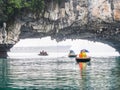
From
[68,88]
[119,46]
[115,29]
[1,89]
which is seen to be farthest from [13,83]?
[119,46]

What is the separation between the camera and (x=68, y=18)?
49281 mm

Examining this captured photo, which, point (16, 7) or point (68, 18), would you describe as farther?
point (68, 18)

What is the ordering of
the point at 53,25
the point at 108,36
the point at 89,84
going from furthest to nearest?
1. the point at 108,36
2. the point at 53,25
3. the point at 89,84

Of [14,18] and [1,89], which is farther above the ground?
[14,18]

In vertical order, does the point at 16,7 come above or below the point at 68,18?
above

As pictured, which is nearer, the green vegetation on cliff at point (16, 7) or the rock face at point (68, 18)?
the green vegetation on cliff at point (16, 7)

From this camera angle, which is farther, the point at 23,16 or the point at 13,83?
the point at 23,16

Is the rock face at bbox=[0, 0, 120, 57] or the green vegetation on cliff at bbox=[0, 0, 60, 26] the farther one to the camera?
the rock face at bbox=[0, 0, 120, 57]

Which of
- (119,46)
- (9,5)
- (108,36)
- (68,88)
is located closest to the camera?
(68,88)

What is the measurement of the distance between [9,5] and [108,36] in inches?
569

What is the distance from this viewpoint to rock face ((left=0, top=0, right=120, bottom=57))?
4838 centimetres

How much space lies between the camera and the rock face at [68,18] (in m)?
48.4

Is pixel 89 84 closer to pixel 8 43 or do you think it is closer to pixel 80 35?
pixel 8 43

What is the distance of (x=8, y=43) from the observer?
50000 mm
